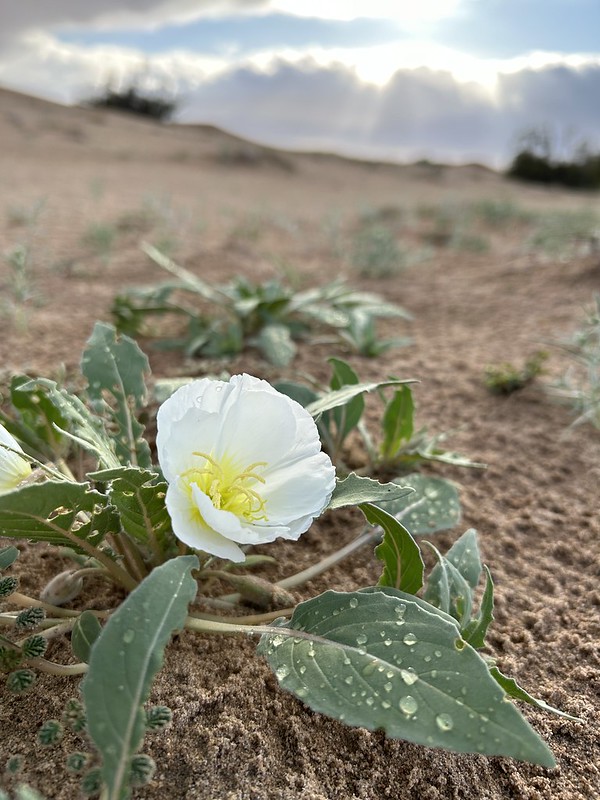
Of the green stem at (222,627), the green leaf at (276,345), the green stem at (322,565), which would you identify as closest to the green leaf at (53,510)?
the green stem at (222,627)

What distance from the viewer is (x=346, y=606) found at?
112 centimetres

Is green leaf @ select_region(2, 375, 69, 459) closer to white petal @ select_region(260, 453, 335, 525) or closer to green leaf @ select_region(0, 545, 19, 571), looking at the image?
green leaf @ select_region(0, 545, 19, 571)

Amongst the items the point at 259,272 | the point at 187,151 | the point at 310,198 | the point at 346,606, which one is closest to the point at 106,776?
the point at 346,606

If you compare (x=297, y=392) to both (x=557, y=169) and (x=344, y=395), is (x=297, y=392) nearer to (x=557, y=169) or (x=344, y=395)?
(x=344, y=395)

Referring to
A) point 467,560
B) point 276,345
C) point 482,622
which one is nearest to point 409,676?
point 482,622

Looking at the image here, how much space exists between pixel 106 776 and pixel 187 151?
57.5 ft

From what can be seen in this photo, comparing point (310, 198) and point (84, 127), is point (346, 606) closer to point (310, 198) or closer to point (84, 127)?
point (310, 198)

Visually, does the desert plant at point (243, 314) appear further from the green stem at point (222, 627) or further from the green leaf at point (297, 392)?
the green stem at point (222, 627)

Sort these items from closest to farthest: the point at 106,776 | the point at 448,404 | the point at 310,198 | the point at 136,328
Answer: the point at 106,776 < the point at 448,404 < the point at 136,328 < the point at 310,198

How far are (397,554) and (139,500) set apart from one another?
1.56ft

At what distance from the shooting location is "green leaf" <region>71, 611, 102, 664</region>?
3.72ft

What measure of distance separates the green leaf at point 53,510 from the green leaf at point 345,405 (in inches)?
28.1

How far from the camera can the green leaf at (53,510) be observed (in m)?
0.98

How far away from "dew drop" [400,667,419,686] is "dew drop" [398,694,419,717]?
0.02 metres
